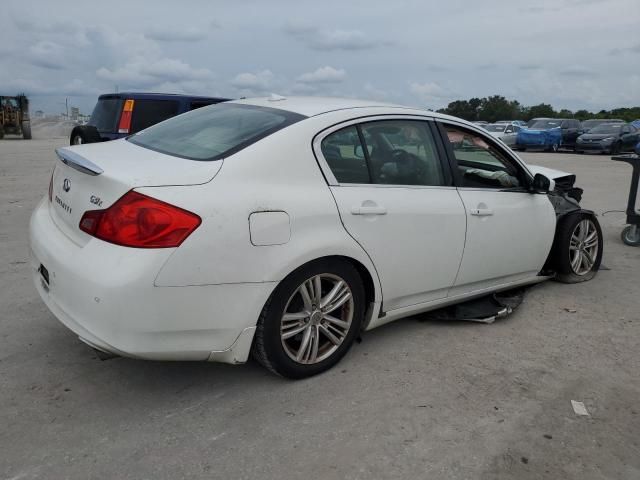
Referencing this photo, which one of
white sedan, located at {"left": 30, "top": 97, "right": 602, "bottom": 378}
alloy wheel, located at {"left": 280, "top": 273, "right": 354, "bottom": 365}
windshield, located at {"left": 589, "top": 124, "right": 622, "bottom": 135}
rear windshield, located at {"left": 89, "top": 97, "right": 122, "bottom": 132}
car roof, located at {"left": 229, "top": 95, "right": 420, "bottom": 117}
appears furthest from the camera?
windshield, located at {"left": 589, "top": 124, "right": 622, "bottom": 135}

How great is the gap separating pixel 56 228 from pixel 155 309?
3.06 ft

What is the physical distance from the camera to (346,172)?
3.29m

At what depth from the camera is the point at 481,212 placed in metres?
3.88

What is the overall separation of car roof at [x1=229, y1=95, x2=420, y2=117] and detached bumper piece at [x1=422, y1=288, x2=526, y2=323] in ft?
4.66

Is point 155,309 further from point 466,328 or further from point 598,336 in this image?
point 598,336

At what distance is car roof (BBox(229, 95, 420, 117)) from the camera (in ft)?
11.1

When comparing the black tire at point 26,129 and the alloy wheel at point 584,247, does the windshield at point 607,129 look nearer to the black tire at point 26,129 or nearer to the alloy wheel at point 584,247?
the alloy wheel at point 584,247

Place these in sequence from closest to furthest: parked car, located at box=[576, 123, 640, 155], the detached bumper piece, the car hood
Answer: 1. the detached bumper piece
2. parked car, located at box=[576, 123, 640, 155]
3. the car hood

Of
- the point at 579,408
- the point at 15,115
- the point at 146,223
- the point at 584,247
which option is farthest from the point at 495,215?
the point at 15,115

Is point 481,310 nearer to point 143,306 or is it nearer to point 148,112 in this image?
point 143,306

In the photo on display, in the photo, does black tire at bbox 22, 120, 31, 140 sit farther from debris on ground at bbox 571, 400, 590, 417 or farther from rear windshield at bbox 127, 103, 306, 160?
debris on ground at bbox 571, 400, 590, 417

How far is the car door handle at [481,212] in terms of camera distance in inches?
151

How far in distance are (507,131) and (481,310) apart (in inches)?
956

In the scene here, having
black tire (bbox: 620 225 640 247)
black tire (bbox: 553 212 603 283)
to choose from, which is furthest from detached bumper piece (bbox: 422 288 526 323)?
black tire (bbox: 620 225 640 247)
